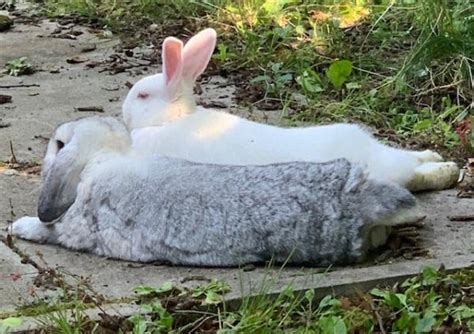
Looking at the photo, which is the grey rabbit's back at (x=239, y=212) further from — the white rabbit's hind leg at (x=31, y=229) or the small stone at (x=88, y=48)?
the small stone at (x=88, y=48)

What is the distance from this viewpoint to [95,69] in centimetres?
763

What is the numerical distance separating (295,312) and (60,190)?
1227 millimetres

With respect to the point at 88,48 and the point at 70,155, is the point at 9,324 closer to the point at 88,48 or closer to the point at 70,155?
the point at 70,155

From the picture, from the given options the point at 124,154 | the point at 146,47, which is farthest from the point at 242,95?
the point at 124,154

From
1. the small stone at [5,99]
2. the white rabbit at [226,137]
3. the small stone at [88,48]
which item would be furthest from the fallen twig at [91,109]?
the small stone at [88,48]

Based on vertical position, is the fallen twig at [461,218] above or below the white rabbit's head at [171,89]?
below

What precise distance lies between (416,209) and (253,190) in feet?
1.91

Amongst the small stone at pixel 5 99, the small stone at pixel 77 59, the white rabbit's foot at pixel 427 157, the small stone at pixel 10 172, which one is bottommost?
the small stone at pixel 77 59

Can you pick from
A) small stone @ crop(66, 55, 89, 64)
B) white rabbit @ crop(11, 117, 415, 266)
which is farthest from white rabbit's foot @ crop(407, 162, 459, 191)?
small stone @ crop(66, 55, 89, 64)

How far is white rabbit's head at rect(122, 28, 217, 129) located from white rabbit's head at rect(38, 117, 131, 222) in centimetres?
60

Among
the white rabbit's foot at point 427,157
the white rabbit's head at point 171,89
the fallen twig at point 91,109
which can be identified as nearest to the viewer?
the white rabbit's foot at point 427,157

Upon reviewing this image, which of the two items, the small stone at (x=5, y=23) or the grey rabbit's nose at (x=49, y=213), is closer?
the grey rabbit's nose at (x=49, y=213)

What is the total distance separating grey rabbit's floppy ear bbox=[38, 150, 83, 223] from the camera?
4.23 metres

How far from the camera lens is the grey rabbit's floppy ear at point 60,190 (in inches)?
167
